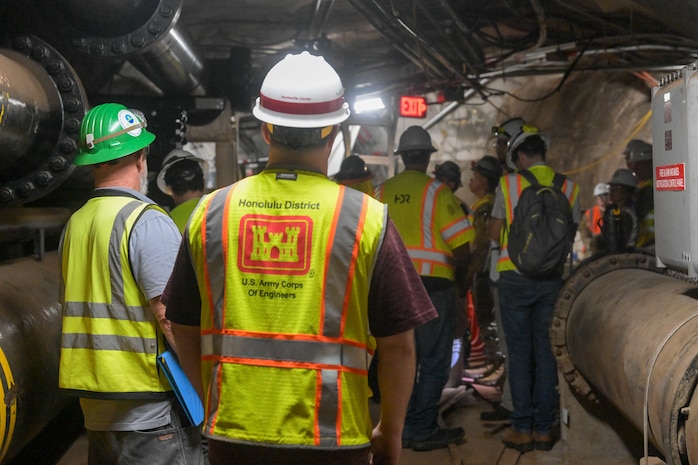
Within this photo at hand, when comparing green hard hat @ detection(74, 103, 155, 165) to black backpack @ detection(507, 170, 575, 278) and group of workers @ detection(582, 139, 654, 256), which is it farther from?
group of workers @ detection(582, 139, 654, 256)

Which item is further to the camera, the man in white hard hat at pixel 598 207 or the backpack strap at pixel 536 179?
the man in white hard hat at pixel 598 207

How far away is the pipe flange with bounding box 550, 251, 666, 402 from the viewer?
440 cm

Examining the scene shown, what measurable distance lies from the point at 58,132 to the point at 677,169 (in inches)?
112

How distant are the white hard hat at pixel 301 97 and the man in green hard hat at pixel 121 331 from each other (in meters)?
0.92

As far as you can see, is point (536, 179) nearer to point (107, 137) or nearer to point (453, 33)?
point (453, 33)

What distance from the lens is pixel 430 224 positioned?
17.4 ft

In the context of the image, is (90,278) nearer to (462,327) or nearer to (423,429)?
(423,429)

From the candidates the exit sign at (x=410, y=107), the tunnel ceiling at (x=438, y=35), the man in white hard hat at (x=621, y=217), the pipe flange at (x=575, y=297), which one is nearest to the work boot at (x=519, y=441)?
the pipe flange at (x=575, y=297)

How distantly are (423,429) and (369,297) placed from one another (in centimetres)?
348

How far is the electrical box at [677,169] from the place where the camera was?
2.87m

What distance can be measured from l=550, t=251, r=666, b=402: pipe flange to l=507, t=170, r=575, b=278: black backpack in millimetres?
338

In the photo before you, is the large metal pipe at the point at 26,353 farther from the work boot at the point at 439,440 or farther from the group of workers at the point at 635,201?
the group of workers at the point at 635,201

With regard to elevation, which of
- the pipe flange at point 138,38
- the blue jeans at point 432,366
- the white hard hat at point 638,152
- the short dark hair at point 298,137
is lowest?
the blue jeans at point 432,366

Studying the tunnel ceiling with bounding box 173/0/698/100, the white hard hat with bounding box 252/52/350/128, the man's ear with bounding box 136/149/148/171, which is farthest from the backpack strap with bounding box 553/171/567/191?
the white hard hat with bounding box 252/52/350/128
